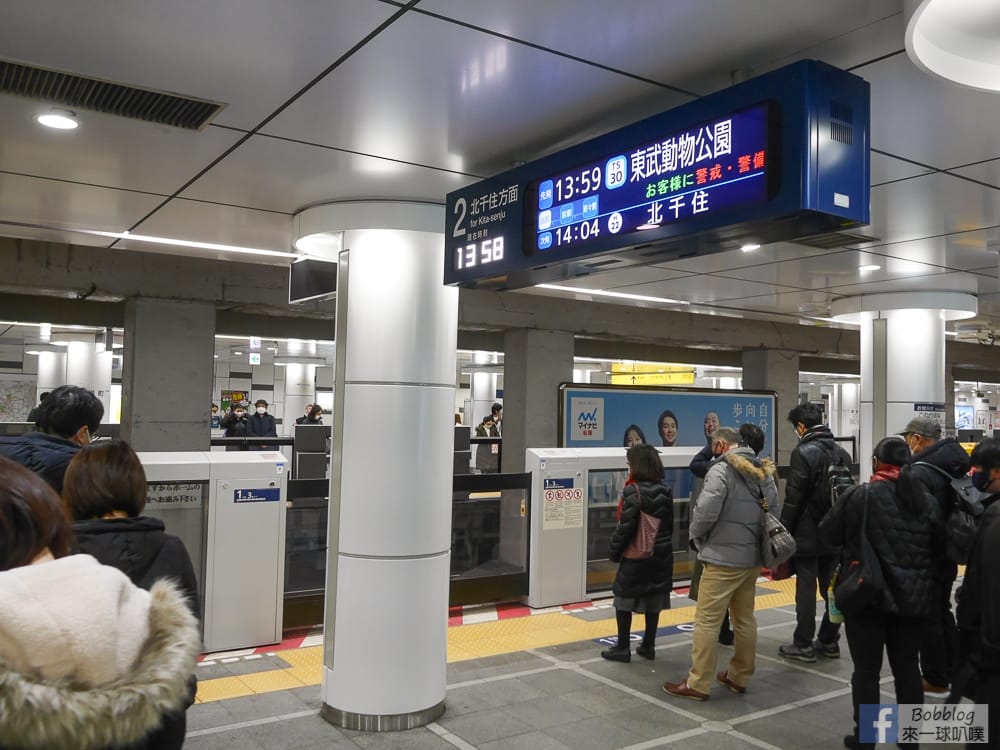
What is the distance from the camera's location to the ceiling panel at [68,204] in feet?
16.2

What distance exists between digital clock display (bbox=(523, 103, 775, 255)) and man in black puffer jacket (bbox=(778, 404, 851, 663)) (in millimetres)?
2962

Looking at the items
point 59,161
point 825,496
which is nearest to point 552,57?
point 59,161

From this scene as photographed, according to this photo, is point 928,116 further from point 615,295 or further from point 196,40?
point 615,295

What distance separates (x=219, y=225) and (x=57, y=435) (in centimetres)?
284

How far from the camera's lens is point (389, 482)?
4.54 metres

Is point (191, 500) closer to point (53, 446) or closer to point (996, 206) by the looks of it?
point (53, 446)

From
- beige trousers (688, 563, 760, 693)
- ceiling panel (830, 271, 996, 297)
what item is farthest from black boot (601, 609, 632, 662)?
ceiling panel (830, 271, 996, 297)

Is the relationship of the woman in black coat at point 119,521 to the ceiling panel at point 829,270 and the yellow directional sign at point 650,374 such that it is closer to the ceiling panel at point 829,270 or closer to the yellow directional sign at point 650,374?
the ceiling panel at point 829,270

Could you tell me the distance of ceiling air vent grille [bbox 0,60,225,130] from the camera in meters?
3.22

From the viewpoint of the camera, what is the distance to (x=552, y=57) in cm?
295

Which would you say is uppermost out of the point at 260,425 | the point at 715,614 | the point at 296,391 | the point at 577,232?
the point at 577,232

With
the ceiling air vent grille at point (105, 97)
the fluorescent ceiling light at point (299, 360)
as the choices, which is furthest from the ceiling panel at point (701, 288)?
the fluorescent ceiling light at point (299, 360)

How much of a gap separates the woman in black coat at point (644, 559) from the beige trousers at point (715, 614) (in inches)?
26.8

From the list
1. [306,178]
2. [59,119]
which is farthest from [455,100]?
[59,119]
